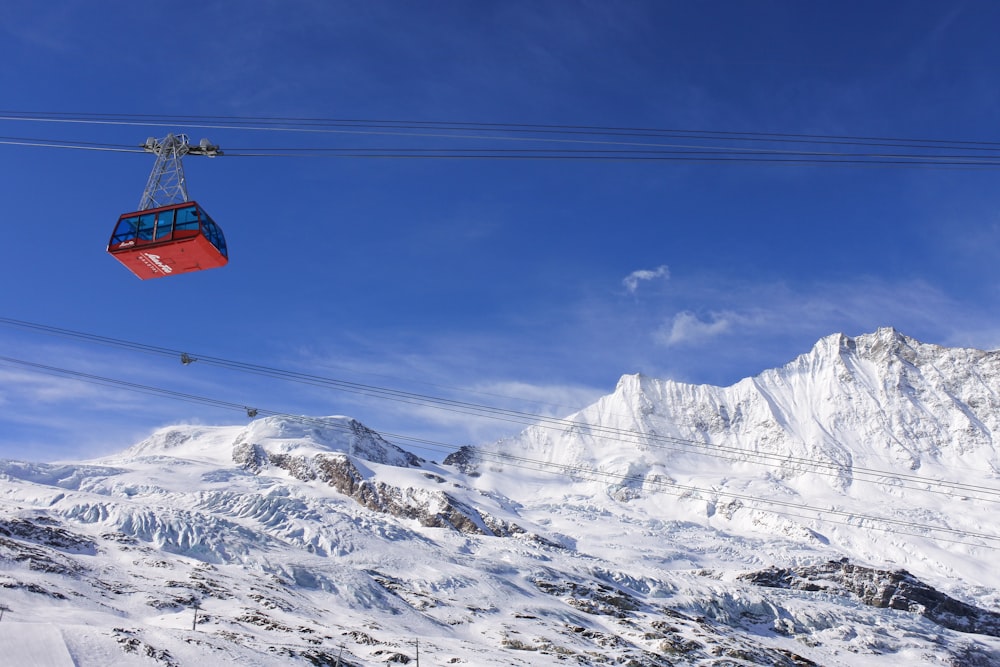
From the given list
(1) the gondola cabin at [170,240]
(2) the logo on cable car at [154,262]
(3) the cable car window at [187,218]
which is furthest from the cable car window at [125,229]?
(3) the cable car window at [187,218]

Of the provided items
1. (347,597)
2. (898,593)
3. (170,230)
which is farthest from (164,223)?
(898,593)

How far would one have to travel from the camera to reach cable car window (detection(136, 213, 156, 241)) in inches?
1398

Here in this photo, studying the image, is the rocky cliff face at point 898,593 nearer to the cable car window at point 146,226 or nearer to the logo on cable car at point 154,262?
the logo on cable car at point 154,262

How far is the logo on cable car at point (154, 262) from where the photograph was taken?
118 ft

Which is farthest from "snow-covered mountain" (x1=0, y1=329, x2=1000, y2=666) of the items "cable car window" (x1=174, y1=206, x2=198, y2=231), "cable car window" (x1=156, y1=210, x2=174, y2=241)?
"cable car window" (x1=174, y1=206, x2=198, y2=231)

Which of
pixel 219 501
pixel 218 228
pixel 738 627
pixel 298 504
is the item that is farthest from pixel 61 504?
pixel 738 627

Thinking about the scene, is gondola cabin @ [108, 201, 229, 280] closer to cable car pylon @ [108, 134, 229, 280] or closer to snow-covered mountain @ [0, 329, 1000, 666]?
cable car pylon @ [108, 134, 229, 280]

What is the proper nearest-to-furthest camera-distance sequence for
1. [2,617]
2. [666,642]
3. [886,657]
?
[2,617], [666,642], [886,657]

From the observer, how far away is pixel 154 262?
3672cm

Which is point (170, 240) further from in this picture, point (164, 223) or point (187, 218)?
point (187, 218)

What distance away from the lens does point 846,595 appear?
190m

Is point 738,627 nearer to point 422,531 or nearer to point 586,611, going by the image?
point 586,611

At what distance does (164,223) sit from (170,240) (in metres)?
1.06

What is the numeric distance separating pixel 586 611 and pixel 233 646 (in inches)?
3044
